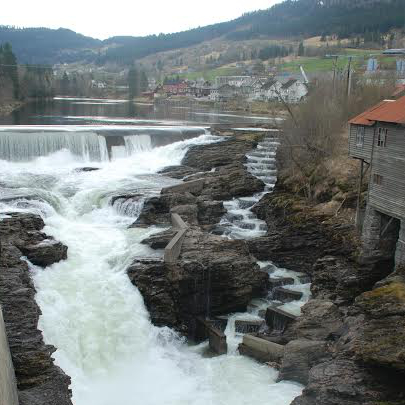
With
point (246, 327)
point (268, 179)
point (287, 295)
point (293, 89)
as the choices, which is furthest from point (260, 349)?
point (293, 89)

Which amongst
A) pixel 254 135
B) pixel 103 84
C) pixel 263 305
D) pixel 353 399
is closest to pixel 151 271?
pixel 263 305

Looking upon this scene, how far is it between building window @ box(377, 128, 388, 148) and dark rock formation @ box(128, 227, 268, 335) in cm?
684

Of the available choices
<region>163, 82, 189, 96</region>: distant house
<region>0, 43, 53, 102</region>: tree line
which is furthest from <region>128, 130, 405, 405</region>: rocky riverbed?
<region>163, 82, 189, 96</region>: distant house

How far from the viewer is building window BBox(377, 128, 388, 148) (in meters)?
18.6

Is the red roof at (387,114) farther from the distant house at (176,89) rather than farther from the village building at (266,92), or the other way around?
the distant house at (176,89)

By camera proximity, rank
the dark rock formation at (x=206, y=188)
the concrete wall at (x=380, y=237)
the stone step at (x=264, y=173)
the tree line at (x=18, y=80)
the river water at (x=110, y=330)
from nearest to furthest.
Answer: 1. the river water at (x=110, y=330)
2. the concrete wall at (x=380, y=237)
3. the dark rock formation at (x=206, y=188)
4. the stone step at (x=264, y=173)
5. the tree line at (x=18, y=80)

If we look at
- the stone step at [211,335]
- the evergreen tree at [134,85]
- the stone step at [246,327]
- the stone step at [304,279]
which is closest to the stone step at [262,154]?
the stone step at [304,279]

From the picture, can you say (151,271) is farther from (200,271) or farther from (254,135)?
(254,135)

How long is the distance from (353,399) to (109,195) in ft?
69.5

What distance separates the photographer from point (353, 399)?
11.7 m

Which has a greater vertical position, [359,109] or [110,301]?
[359,109]

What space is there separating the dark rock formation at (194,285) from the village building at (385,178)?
4966 millimetres

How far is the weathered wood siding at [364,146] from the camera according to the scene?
19.8 meters

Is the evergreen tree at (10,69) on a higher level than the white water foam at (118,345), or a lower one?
higher
